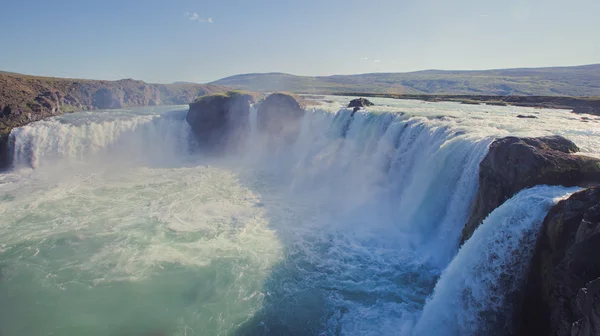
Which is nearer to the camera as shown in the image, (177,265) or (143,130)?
(177,265)

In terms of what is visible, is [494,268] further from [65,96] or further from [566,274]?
[65,96]

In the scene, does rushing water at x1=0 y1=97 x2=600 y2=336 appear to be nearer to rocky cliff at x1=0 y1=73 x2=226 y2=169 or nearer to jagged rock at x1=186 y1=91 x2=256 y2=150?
jagged rock at x1=186 y1=91 x2=256 y2=150

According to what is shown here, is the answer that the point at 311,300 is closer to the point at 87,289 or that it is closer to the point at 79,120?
the point at 87,289

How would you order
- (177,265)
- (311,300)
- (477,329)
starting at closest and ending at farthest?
(477,329) < (311,300) < (177,265)

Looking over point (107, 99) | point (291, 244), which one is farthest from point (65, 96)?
point (291, 244)

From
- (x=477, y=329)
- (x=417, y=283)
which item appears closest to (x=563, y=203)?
(x=477, y=329)

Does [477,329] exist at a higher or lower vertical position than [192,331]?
higher
